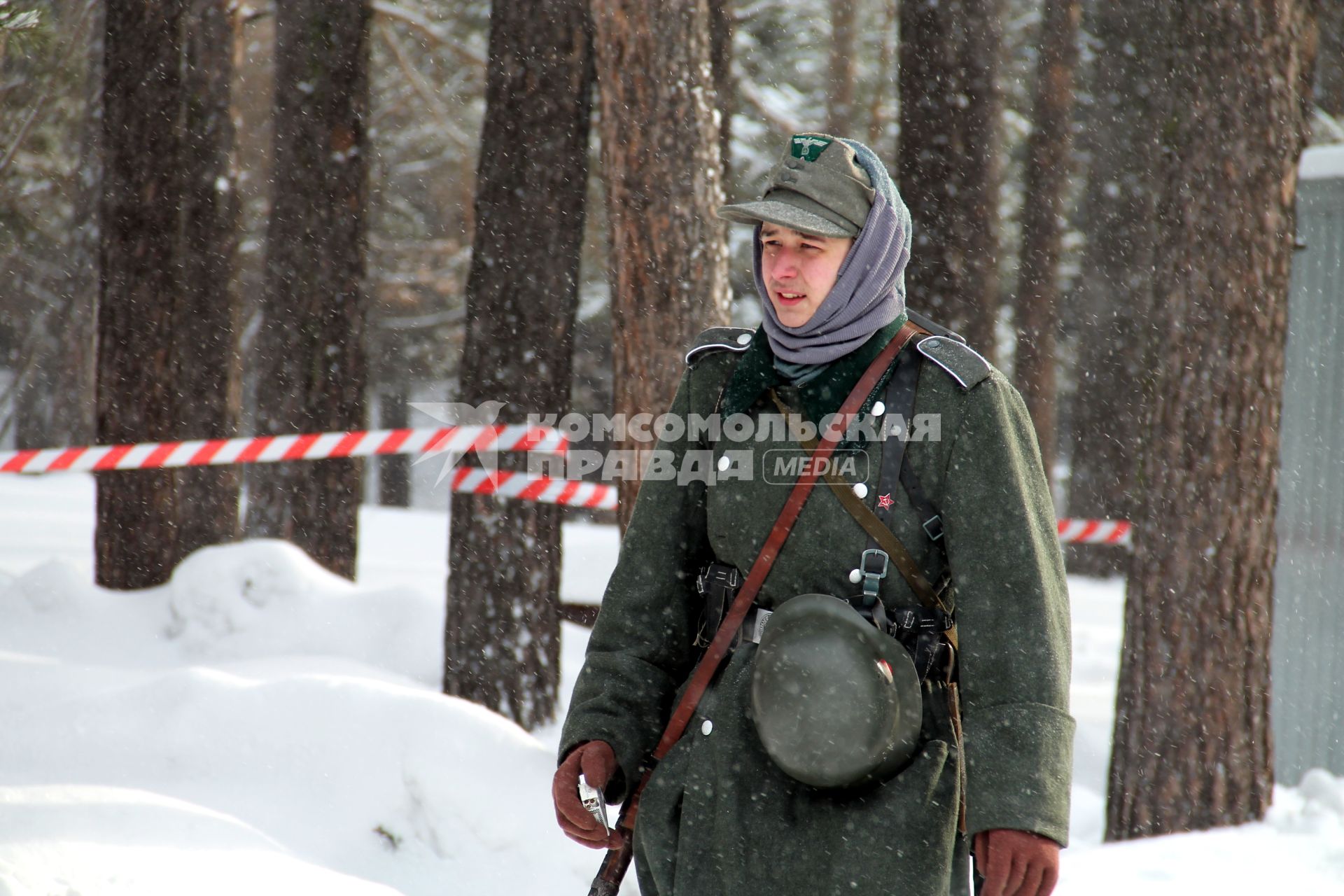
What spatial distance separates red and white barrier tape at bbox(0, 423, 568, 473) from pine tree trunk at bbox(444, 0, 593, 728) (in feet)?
1.33

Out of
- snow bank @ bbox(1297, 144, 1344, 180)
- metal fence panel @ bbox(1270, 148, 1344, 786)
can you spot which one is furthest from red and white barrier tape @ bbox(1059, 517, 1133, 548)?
snow bank @ bbox(1297, 144, 1344, 180)

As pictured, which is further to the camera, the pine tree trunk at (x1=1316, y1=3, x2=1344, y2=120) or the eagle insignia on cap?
Result: the pine tree trunk at (x1=1316, y1=3, x2=1344, y2=120)

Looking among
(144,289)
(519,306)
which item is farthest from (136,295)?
(519,306)

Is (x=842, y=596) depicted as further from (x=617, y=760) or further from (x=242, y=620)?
(x=242, y=620)

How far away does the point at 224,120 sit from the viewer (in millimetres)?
8773

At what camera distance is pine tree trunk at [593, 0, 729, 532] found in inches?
210

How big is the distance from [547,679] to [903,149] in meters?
4.47

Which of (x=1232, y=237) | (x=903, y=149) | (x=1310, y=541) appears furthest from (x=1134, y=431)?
(x=1232, y=237)

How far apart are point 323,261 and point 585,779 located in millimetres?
7520

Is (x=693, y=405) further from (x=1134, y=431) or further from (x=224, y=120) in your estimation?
(x=1134, y=431)

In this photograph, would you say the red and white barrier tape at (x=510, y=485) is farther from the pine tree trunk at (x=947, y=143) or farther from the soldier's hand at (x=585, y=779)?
the soldier's hand at (x=585, y=779)

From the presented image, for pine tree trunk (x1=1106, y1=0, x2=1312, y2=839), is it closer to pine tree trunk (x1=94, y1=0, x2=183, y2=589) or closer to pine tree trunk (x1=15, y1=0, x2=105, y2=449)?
pine tree trunk (x1=94, y1=0, x2=183, y2=589)

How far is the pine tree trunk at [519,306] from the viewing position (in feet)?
21.9

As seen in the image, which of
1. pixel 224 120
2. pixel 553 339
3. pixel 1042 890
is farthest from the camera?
pixel 224 120
